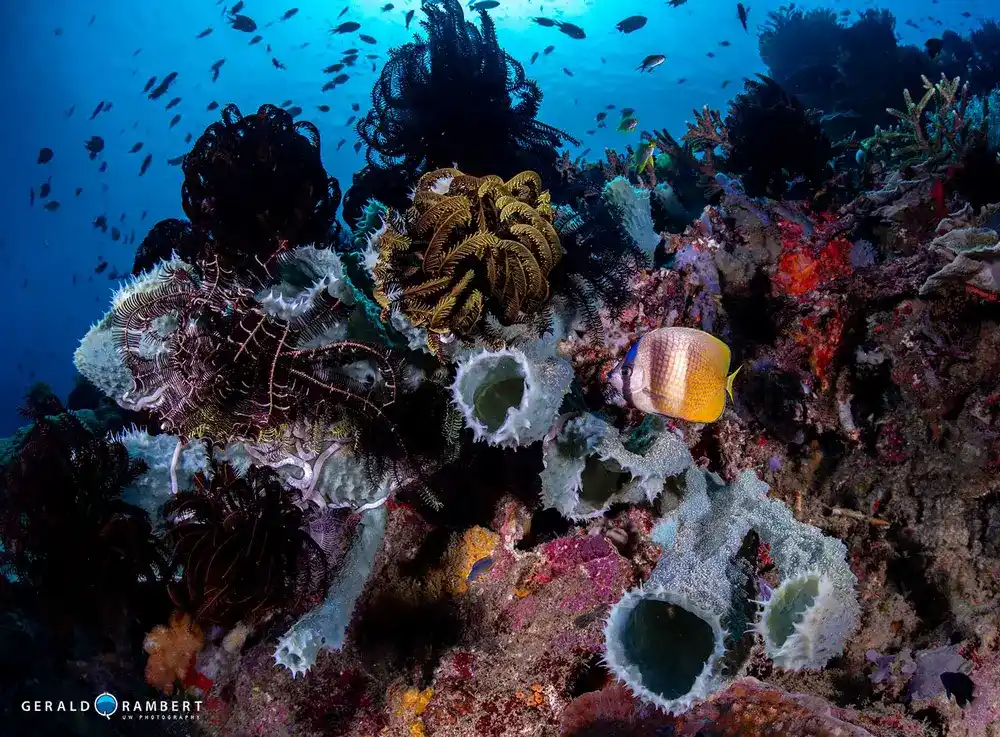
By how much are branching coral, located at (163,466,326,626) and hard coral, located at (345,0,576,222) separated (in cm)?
311

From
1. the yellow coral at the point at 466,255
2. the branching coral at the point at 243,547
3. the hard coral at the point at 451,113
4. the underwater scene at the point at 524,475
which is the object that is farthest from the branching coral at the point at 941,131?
the branching coral at the point at 243,547

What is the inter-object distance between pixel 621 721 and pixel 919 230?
3.64 metres

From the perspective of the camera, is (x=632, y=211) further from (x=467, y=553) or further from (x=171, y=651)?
(x=171, y=651)

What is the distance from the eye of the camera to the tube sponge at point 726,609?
82.6 inches

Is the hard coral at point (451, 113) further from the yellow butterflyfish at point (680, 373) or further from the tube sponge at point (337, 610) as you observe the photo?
the yellow butterflyfish at point (680, 373)

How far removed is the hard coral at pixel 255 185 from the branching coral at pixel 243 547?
5.79 feet

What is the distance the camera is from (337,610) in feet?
9.36

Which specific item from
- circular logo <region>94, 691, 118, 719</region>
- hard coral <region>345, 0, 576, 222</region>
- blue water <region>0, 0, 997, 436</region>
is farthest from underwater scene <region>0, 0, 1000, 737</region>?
blue water <region>0, 0, 997, 436</region>

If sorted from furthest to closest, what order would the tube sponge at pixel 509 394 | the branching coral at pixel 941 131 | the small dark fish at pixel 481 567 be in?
1. the branching coral at pixel 941 131
2. the small dark fish at pixel 481 567
3. the tube sponge at pixel 509 394

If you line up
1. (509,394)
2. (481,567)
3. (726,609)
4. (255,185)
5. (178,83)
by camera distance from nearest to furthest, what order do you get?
(726,609), (509,394), (481,567), (255,185), (178,83)

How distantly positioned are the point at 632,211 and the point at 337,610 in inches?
114

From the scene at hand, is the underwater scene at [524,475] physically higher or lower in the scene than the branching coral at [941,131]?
lower

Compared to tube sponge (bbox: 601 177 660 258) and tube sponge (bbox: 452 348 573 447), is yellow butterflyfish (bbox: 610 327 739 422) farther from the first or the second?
tube sponge (bbox: 601 177 660 258)

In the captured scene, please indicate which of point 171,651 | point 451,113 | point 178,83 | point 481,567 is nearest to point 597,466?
point 481,567
